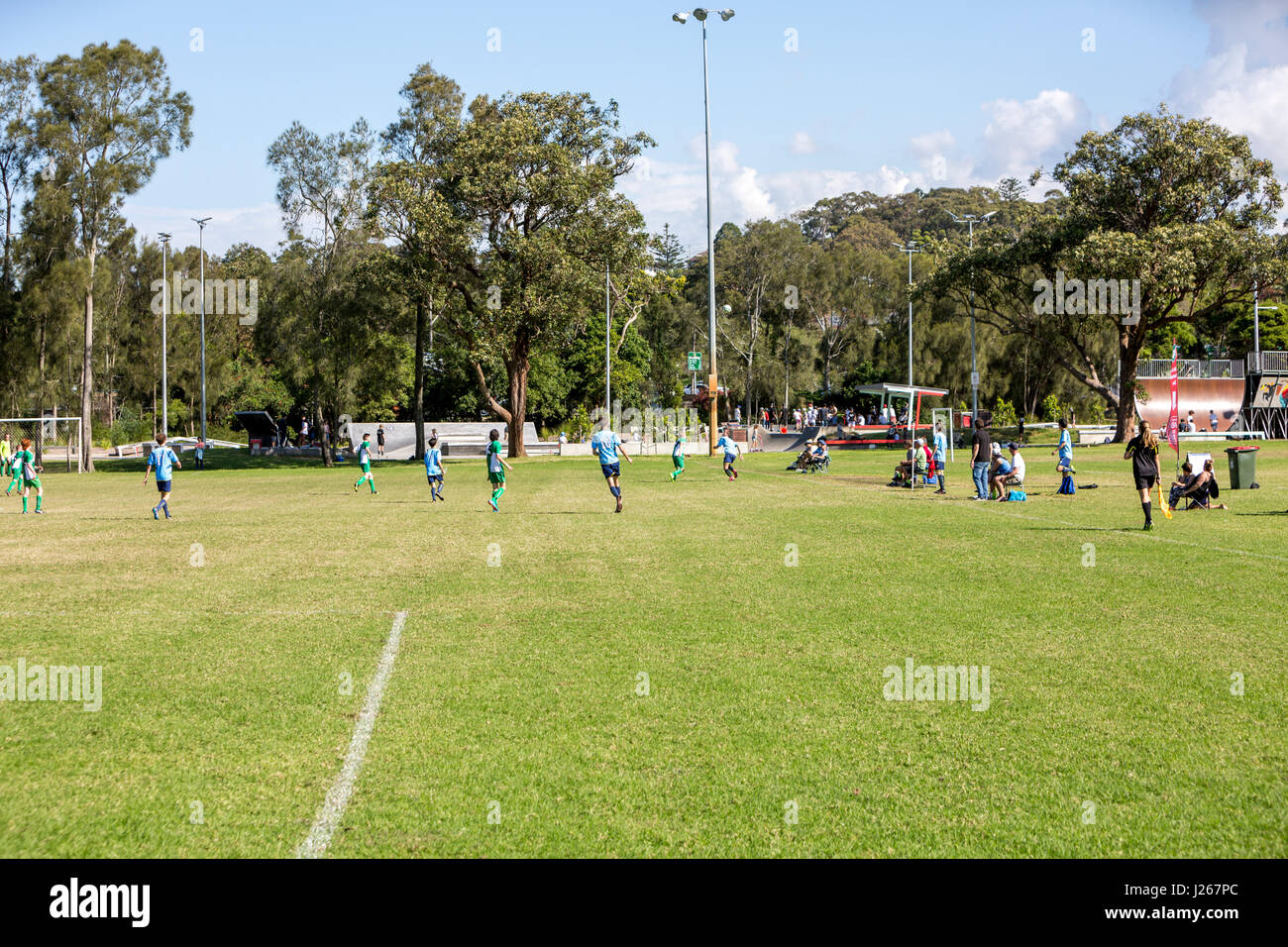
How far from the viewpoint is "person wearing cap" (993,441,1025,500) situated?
958 inches

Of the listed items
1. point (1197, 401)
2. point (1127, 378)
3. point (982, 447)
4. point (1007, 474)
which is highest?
point (1127, 378)

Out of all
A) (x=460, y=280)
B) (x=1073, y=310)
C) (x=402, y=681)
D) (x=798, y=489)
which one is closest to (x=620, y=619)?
(x=402, y=681)

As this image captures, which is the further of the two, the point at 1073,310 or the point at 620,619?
the point at 1073,310

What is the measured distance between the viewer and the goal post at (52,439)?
169ft

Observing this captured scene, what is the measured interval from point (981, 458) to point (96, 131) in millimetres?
46828

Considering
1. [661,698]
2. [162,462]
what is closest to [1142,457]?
[661,698]

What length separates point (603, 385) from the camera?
227 feet

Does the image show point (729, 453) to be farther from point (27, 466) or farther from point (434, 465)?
point (27, 466)

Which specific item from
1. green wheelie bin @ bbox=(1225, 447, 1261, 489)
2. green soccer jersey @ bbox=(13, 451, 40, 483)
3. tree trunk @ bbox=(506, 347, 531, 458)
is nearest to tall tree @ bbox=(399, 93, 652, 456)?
tree trunk @ bbox=(506, 347, 531, 458)

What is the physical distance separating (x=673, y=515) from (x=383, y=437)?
44788mm

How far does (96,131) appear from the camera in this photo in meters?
51.7

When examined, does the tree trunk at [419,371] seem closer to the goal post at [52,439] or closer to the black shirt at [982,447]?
the goal post at [52,439]
